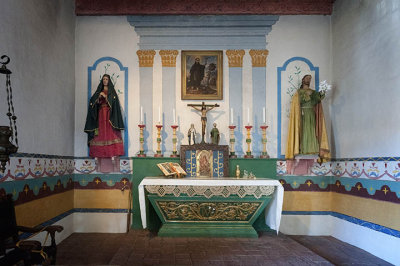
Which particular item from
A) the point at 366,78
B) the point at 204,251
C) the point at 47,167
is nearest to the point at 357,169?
the point at 366,78

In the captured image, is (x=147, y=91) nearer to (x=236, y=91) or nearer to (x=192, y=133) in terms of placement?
(x=192, y=133)

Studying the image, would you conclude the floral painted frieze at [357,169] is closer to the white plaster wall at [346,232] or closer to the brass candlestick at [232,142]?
the white plaster wall at [346,232]

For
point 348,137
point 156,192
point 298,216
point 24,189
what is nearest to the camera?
A: point 24,189

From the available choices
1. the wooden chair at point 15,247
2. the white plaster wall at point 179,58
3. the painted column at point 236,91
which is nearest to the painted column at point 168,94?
the white plaster wall at point 179,58

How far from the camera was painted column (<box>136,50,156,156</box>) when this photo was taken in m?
6.14

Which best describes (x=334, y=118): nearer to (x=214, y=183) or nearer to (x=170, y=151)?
(x=214, y=183)

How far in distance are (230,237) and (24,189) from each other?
3.27 meters

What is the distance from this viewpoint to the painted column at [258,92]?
243 inches

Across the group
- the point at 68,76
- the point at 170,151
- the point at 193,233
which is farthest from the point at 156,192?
the point at 68,76

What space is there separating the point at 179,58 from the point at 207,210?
3.18 meters

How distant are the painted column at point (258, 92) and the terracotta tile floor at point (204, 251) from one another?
6.08ft

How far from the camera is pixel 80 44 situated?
623 cm

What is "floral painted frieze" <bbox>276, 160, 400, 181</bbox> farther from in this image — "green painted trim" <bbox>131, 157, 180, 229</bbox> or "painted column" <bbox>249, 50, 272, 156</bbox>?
"green painted trim" <bbox>131, 157, 180, 229</bbox>

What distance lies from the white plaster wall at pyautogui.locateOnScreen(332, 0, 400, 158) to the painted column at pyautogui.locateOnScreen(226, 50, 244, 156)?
6.23ft
